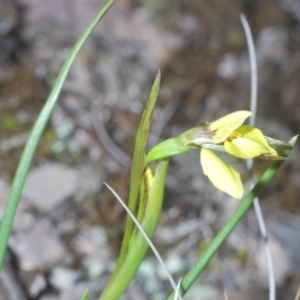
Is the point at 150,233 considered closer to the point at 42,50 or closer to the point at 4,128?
the point at 4,128

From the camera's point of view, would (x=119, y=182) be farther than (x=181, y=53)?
No

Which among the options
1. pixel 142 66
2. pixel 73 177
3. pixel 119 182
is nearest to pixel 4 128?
pixel 73 177

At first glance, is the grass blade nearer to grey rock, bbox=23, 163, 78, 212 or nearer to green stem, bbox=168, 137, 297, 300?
green stem, bbox=168, 137, 297, 300

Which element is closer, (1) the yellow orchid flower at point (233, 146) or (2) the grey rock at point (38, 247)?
(1) the yellow orchid flower at point (233, 146)

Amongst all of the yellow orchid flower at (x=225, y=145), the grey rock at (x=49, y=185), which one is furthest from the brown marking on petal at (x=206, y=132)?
the grey rock at (x=49, y=185)

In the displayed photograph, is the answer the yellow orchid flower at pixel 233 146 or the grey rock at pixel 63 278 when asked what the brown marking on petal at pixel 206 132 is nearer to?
the yellow orchid flower at pixel 233 146

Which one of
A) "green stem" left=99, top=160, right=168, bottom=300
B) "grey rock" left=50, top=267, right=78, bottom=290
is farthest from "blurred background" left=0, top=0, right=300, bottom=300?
"green stem" left=99, top=160, right=168, bottom=300
